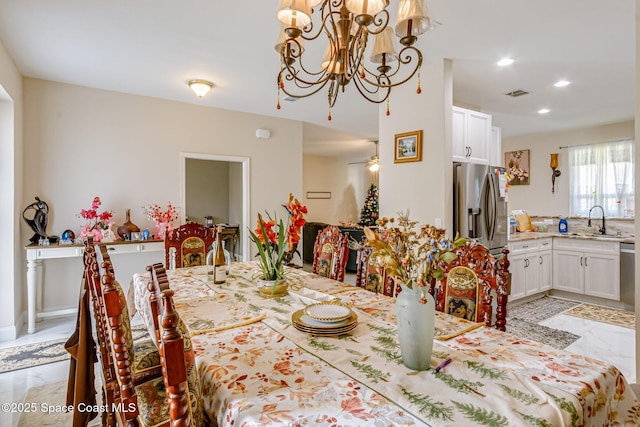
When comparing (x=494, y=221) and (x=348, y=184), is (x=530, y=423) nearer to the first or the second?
(x=494, y=221)

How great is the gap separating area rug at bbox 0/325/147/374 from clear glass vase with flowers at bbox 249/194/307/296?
5.20ft

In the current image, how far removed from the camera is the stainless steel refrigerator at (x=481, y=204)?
3.22m

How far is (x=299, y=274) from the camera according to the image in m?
2.48

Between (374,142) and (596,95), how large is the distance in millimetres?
3969

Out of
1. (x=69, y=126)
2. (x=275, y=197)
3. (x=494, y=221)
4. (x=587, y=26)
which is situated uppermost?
(x=587, y=26)

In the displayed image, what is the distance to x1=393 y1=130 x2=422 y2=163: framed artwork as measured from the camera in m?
3.28

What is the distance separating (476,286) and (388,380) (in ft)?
2.90

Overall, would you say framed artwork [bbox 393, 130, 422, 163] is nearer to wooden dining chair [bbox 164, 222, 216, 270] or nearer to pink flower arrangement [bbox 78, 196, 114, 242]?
wooden dining chair [bbox 164, 222, 216, 270]

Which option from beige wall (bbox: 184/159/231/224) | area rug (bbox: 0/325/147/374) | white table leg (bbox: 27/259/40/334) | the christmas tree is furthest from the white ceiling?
the christmas tree

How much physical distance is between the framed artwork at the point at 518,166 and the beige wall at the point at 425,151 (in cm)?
374

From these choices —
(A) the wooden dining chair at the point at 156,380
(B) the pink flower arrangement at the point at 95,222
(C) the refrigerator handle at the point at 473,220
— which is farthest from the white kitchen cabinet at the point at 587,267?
(B) the pink flower arrangement at the point at 95,222

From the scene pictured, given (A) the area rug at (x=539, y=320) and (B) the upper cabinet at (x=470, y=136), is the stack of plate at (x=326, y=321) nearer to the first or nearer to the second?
(B) the upper cabinet at (x=470, y=136)

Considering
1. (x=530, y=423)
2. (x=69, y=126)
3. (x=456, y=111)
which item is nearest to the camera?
(x=530, y=423)

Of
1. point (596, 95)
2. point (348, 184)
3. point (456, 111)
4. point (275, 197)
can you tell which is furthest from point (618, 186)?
point (348, 184)
